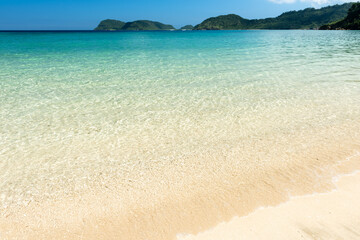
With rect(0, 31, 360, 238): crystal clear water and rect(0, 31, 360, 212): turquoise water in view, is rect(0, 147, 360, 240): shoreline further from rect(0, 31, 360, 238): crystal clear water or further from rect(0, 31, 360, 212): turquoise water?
rect(0, 31, 360, 212): turquoise water

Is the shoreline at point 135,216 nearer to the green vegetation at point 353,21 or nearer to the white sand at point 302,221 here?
the white sand at point 302,221

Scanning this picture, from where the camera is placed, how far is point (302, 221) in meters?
3.36

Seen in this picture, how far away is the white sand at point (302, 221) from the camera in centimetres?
316

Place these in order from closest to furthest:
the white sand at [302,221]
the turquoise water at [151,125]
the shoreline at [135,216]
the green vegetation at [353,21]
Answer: the white sand at [302,221] → the shoreline at [135,216] → the turquoise water at [151,125] → the green vegetation at [353,21]

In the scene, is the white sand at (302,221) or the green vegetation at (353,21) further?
the green vegetation at (353,21)

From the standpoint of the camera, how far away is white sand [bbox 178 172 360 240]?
316 centimetres

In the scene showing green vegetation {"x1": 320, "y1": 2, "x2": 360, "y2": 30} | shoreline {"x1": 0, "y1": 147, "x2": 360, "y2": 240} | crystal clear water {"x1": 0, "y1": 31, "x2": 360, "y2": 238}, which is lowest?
shoreline {"x1": 0, "y1": 147, "x2": 360, "y2": 240}

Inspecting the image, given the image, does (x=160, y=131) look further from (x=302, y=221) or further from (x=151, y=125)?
(x=302, y=221)

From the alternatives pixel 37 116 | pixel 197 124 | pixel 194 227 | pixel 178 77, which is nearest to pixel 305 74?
pixel 178 77

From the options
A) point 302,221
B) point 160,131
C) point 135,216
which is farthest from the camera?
point 160,131

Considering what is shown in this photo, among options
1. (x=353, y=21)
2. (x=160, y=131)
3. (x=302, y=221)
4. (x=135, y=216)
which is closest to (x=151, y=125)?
(x=160, y=131)

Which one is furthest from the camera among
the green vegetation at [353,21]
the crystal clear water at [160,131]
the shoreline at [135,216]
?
the green vegetation at [353,21]

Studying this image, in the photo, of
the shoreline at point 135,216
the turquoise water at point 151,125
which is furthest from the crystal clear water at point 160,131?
the shoreline at point 135,216

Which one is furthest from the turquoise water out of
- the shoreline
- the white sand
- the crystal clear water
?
the white sand
